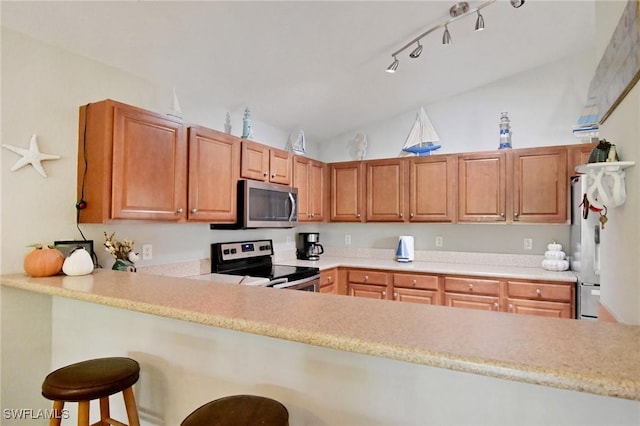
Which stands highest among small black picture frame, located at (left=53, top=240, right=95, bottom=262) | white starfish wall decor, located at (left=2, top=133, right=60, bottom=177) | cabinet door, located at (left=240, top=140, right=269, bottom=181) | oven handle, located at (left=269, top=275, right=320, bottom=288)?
cabinet door, located at (left=240, top=140, right=269, bottom=181)

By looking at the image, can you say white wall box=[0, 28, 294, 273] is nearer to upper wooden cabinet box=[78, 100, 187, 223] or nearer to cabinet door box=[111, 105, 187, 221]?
upper wooden cabinet box=[78, 100, 187, 223]

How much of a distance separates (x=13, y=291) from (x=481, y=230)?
3.85 metres

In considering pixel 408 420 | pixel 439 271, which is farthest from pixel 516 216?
pixel 408 420

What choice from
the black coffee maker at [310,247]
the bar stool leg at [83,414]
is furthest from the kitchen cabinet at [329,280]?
the bar stool leg at [83,414]

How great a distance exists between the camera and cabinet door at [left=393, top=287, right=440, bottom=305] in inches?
131

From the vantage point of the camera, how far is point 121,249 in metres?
2.25

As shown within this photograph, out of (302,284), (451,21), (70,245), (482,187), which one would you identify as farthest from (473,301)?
(70,245)

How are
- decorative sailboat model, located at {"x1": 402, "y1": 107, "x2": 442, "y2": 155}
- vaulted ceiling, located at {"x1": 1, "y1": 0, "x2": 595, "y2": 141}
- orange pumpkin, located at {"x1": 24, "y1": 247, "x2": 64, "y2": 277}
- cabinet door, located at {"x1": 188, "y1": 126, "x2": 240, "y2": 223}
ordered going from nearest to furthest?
orange pumpkin, located at {"x1": 24, "y1": 247, "x2": 64, "y2": 277} → vaulted ceiling, located at {"x1": 1, "y1": 0, "x2": 595, "y2": 141} → cabinet door, located at {"x1": 188, "y1": 126, "x2": 240, "y2": 223} → decorative sailboat model, located at {"x1": 402, "y1": 107, "x2": 442, "y2": 155}

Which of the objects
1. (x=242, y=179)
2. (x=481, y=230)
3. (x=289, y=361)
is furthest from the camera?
(x=481, y=230)

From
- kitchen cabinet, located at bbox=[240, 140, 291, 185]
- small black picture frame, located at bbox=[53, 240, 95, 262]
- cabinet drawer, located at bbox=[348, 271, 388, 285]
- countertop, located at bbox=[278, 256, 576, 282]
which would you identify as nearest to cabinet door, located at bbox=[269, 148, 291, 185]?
kitchen cabinet, located at bbox=[240, 140, 291, 185]

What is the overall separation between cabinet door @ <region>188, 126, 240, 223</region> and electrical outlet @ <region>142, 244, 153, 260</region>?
40 cm

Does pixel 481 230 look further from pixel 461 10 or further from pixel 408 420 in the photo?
pixel 408 420

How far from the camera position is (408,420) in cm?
101

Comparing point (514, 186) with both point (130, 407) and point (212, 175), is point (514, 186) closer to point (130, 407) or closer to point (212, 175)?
point (212, 175)
